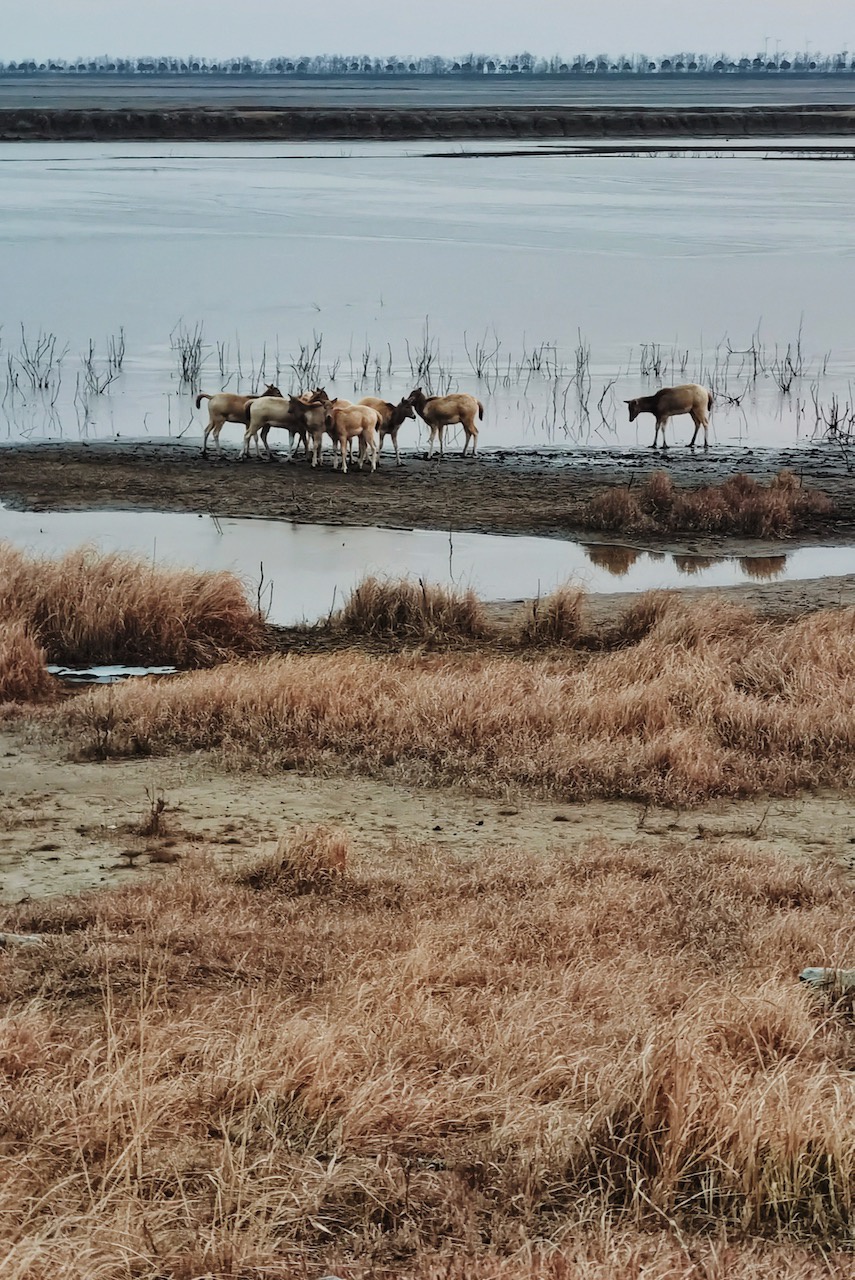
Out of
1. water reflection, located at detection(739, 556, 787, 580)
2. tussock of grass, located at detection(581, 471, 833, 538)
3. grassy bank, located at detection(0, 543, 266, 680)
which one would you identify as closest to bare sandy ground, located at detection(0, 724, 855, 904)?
grassy bank, located at detection(0, 543, 266, 680)

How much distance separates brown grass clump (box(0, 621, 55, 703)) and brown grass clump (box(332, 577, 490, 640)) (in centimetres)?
281

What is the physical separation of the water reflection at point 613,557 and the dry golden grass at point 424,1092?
387 inches

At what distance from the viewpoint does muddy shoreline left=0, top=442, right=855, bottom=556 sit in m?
18.3

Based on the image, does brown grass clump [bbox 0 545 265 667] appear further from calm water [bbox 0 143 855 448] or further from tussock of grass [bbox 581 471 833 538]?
calm water [bbox 0 143 855 448]

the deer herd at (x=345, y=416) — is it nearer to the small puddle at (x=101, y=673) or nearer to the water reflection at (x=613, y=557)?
the water reflection at (x=613, y=557)

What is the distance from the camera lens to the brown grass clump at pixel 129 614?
12.6 m

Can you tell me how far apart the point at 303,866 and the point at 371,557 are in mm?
9512

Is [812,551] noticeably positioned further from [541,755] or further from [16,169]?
[16,169]

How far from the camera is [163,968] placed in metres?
6.18

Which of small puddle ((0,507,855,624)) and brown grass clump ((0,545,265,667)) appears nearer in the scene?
brown grass clump ((0,545,265,667))

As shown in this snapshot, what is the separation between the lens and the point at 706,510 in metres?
18.3

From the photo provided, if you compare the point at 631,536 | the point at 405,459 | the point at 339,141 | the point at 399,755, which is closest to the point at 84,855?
the point at 399,755

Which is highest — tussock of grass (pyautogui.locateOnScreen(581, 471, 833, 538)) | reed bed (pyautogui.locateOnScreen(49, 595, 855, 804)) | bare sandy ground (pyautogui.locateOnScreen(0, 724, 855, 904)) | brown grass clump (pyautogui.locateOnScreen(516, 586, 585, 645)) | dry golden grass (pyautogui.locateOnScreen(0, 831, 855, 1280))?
tussock of grass (pyautogui.locateOnScreen(581, 471, 833, 538))

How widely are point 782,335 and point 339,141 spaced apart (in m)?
78.1
